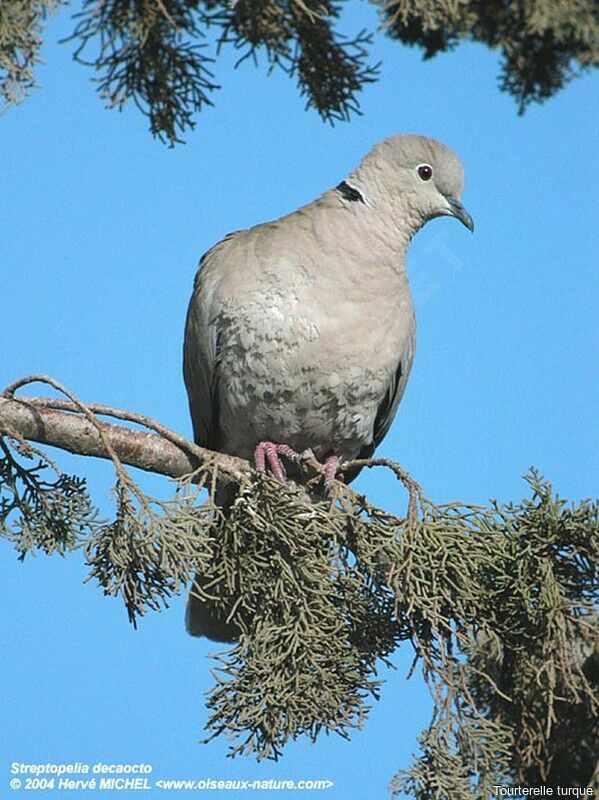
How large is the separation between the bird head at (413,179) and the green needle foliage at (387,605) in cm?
155

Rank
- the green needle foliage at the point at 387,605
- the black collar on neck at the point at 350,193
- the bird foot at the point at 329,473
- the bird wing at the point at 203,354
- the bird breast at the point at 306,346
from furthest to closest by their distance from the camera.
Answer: the black collar on neck at the point at 350,193 → the bird wing at the point at 203,354 → the bird breast at the point at 306,346 → the bird foot at the point at 329,473 → the green needle foliage at the point at 387,605

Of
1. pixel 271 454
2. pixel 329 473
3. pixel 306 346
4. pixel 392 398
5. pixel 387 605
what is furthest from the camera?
pixel 392 398

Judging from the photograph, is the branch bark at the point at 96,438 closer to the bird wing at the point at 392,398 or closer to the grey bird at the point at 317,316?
the grey bird at the point at 317,316

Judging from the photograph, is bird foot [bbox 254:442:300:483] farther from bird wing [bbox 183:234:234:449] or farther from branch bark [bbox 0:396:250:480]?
branch bark [bbox 0:396:250:480]

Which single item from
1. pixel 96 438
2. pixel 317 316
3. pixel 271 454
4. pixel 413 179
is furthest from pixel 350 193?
pixel 96 438

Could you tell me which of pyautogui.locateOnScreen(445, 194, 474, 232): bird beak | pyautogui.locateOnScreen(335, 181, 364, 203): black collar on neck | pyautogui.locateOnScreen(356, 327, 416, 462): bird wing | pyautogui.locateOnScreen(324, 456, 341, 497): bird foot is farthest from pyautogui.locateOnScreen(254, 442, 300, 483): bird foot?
pyautogui.locateOnScreen(445, 194, 474, 232): bird beak

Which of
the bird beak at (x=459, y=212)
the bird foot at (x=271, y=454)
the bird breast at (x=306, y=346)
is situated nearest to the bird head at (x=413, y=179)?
the bird beak at (x=459, y=212)

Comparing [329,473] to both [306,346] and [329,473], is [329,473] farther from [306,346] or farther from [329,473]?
[306,346]

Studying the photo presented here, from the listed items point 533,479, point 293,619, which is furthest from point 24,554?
point 533,479

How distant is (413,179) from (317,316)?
2.52ft

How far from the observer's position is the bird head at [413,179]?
439 centimetres

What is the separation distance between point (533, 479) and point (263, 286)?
54.8 inches

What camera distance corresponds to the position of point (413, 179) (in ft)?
14.4

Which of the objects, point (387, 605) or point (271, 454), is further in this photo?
point (271, 454)
